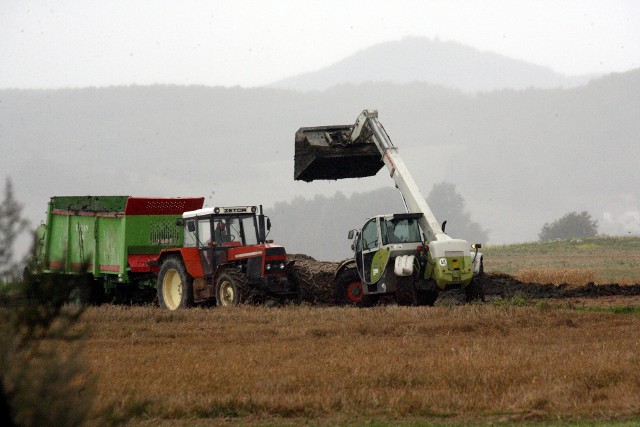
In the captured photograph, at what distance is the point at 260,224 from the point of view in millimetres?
23312

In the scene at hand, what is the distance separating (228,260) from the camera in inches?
904

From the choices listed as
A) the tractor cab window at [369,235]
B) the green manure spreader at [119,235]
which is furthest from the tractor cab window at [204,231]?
the tractor cab window at [369,235]

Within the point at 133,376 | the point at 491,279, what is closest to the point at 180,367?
the point at 133,376

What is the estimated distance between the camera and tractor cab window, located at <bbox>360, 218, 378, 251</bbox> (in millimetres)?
23594

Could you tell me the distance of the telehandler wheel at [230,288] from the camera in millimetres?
22047

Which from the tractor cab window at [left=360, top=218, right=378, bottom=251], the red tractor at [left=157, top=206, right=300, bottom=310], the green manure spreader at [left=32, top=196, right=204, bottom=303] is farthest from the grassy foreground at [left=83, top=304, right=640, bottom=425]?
the green manure spreader at [left=32, top=196, right=204, bottom=303]

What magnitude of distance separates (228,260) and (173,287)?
231cm

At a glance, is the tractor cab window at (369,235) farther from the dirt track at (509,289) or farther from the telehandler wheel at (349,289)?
the dirt track at (509,289)

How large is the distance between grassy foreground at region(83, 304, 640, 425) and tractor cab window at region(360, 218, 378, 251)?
3.50 meters

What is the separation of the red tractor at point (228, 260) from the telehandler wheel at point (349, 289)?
4.59 ft

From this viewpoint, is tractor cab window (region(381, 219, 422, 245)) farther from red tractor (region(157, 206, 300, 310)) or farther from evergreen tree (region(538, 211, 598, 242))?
evergreen tree (region(538, 211, 598, 242))

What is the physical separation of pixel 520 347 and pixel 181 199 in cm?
1308

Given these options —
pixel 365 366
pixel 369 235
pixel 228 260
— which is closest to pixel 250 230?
pixel 228 260

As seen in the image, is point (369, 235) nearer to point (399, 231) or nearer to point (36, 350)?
point (399, 231)
